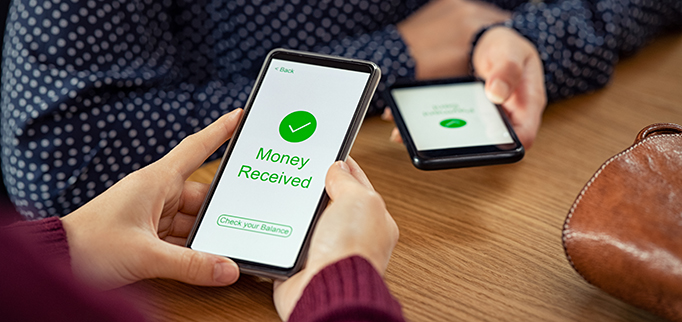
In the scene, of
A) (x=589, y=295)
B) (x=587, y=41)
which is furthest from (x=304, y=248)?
(x=587, y=41)

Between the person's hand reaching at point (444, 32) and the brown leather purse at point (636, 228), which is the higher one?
the person's hand reaching at point (444, 32)

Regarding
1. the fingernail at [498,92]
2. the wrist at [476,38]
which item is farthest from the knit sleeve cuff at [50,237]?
the wrist at [476,38]

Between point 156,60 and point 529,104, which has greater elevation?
point 156,60

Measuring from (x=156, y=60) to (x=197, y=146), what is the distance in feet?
0.78

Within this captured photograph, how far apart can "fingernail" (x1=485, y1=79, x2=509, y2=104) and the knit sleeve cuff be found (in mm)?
477

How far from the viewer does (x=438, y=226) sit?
0.50 m

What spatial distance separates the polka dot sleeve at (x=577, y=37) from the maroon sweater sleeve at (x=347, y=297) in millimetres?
494

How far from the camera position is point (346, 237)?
0.37m

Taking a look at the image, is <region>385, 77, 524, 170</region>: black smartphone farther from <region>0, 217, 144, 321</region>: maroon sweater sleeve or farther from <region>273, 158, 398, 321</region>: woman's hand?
<region>0, 217, 144, 321</region>: maroon sweater sleeve

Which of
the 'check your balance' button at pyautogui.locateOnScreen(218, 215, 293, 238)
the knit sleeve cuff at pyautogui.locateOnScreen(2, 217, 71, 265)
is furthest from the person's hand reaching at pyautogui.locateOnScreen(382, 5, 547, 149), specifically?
the knit sleeve cuff at pyautogui.locateOnScreen(2, 217, 71, 265)

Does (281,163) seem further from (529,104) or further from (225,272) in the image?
(529,104)

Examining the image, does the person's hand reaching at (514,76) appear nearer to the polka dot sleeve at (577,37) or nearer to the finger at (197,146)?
the polka dot sleeve at (577,37)

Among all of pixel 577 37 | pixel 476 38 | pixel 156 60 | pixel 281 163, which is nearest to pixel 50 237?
pixel 281 163

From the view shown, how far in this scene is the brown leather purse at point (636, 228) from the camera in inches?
13.1
